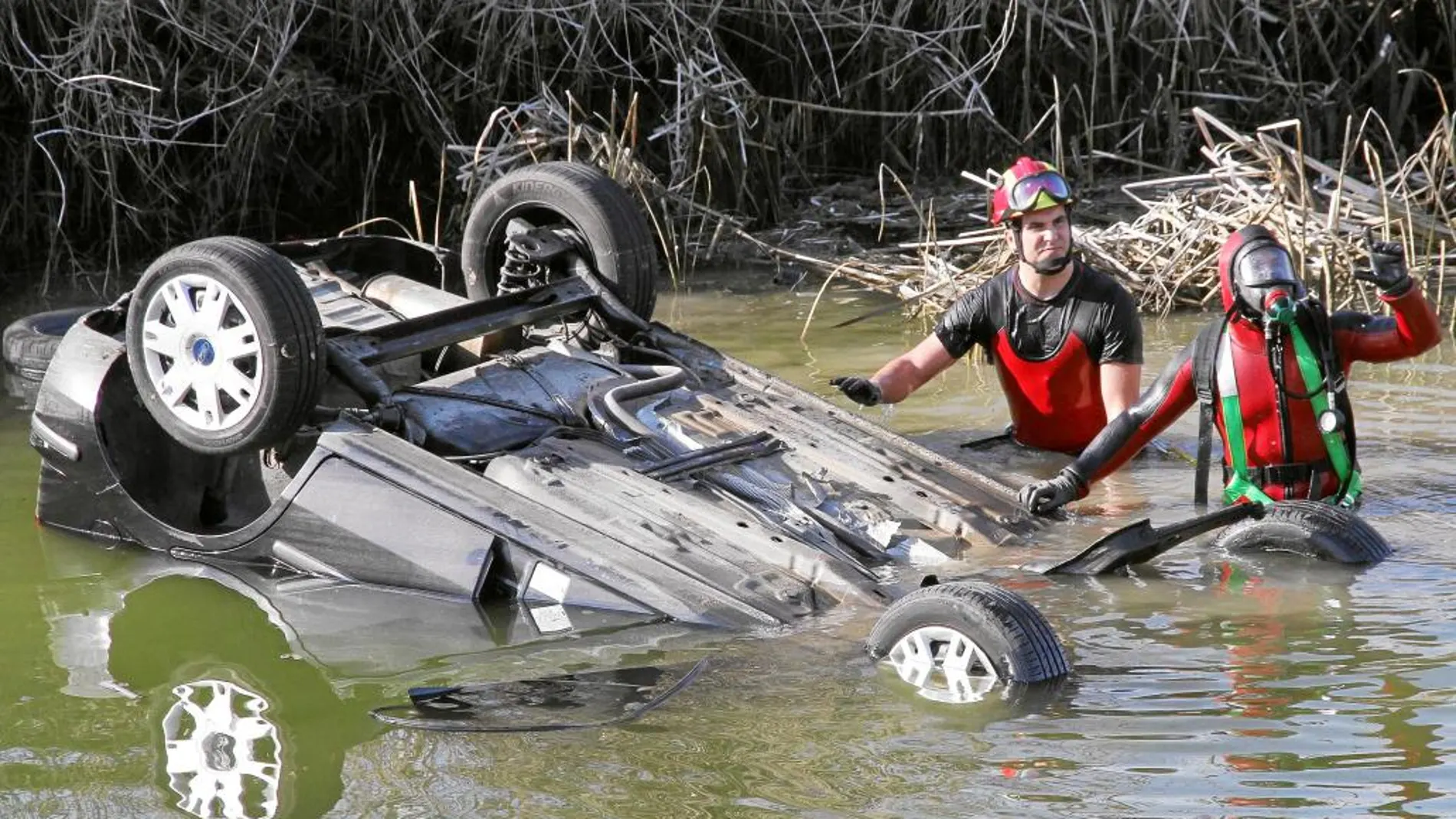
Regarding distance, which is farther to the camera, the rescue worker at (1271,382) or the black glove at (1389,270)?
the rescue worker at (1271,382)

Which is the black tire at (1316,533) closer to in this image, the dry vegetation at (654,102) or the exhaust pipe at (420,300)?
the exhaust pipe at (420,300)

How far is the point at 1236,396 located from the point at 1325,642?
1026mm

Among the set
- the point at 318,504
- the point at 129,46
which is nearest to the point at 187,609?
the point at 318,504

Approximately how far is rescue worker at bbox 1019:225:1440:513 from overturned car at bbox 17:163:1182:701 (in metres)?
0.47

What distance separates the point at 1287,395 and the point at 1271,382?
7 centimetres

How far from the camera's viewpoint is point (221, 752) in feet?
16.4

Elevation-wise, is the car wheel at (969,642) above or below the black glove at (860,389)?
below

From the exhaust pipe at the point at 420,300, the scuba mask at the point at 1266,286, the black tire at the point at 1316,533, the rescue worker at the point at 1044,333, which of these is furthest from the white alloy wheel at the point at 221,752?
Result: the scuba mask at the point at 1266,286

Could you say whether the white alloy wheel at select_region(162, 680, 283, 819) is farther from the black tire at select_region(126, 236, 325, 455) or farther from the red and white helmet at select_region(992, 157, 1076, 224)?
the red and white helmet at select_region(992, 157, 1076, 224)

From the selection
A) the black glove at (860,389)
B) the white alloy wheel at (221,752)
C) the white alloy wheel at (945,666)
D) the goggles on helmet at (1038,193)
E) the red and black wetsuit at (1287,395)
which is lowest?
the white alloy wheel at (221,752)

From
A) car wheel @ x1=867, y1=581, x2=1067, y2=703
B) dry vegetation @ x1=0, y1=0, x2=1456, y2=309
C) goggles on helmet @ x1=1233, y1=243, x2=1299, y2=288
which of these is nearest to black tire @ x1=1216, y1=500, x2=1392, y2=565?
goggles on helmet @ x1=1233, y1=243, x2=1299, y2=288

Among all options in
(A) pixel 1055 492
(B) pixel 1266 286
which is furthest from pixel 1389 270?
(A) pixel 1055 492

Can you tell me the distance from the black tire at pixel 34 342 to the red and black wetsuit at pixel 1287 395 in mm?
4932

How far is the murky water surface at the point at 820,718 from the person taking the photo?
14.6 ft
